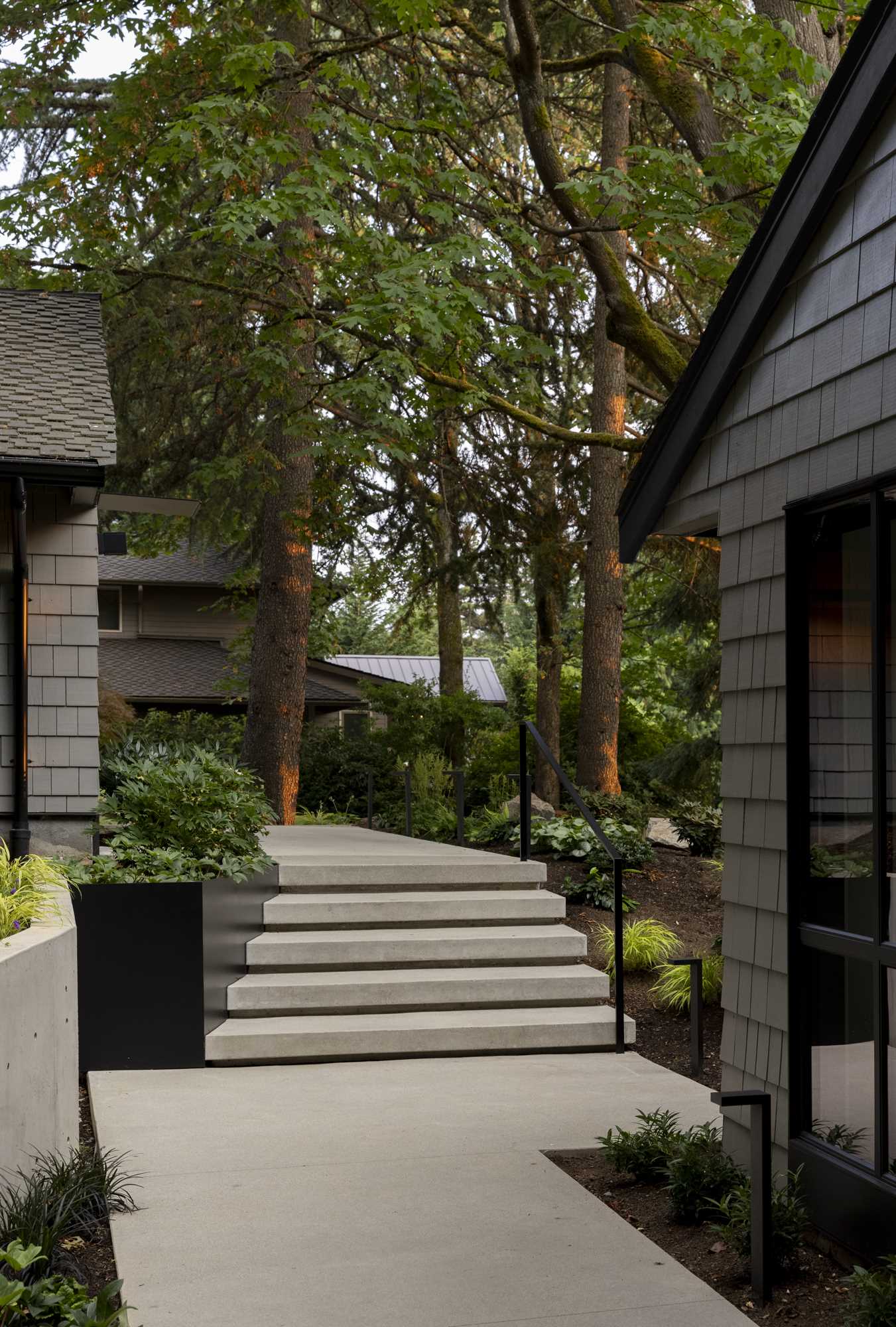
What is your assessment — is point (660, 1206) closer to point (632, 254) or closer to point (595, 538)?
point (632, 254)

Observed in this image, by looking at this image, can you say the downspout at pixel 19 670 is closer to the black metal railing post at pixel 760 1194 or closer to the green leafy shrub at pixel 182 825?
the green leafy shrub at pixel 182 825

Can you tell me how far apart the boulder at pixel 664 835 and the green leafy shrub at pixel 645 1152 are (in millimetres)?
7825

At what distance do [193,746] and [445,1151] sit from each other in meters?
4.88

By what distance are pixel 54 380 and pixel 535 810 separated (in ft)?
22.3

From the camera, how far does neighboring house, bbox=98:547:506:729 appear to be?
23.9 m

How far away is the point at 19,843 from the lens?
7.94 metres

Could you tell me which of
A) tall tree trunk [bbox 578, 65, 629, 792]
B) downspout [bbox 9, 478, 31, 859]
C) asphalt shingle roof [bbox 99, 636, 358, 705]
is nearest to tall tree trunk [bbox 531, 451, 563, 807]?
tall tree trunk [bbox 578, 65, 629, 792]

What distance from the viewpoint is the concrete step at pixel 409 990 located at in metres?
7.16

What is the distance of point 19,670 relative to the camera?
8.13 metres

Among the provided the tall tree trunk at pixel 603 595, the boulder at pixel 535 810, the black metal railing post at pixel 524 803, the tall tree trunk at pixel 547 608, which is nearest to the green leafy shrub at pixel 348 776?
the tall tree trunk at pixel 547 608

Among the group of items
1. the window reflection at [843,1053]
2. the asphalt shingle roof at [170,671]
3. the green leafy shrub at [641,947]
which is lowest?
the green leafy shrub at [641,947]

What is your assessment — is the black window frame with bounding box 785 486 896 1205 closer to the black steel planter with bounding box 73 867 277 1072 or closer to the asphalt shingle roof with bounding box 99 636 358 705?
the black steel planter with bounding box 73 867 277 1072

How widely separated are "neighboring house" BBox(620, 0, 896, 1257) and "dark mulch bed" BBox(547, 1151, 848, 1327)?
0.16 meters

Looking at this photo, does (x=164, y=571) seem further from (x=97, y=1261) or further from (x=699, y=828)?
(x=97, y=1261)
